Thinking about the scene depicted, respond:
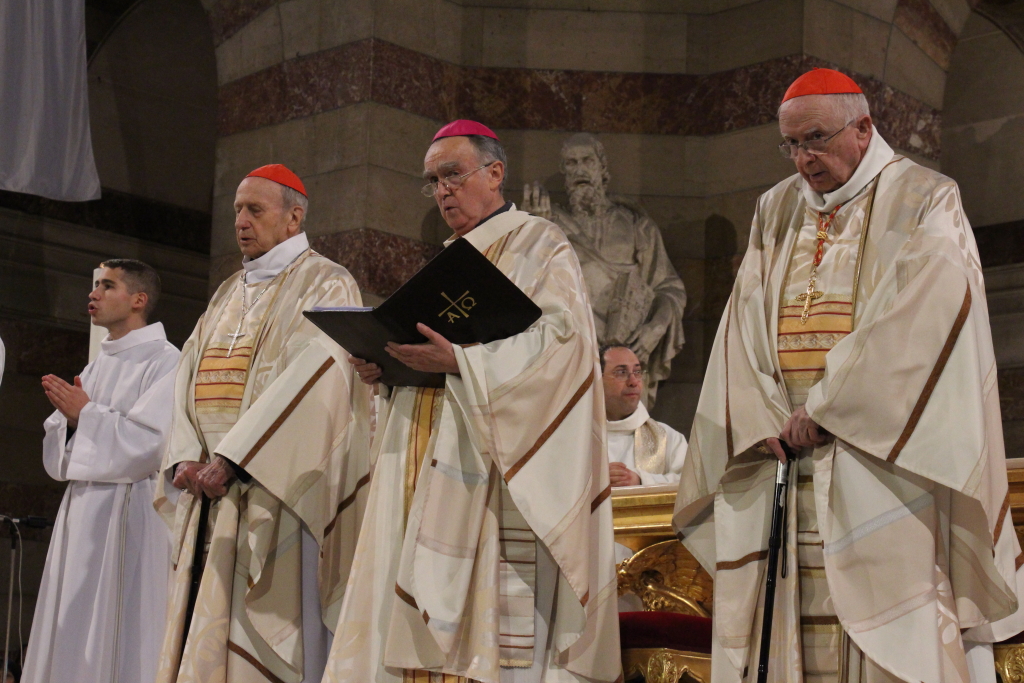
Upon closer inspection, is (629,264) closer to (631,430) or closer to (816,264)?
(631,430)

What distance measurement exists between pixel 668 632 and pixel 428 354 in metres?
1.36

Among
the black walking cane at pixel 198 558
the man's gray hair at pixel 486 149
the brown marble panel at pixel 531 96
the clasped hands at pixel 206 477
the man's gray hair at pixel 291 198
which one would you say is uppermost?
the brown marble panel at pixel 531 96

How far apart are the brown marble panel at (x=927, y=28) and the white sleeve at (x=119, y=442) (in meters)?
4.76

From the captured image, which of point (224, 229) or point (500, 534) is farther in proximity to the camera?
point (224, 229)

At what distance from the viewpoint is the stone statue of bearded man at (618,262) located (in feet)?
24.6

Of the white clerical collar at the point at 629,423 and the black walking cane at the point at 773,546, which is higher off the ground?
the white clerical collar at the point at 629,423

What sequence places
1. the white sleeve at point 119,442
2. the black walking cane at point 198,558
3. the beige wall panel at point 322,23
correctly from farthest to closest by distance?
the beige wall panel at point 322,23 → the white sleeve at point 119,442 → the black walking cane at point 198,558

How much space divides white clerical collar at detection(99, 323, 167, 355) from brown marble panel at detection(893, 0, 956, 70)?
4.52m

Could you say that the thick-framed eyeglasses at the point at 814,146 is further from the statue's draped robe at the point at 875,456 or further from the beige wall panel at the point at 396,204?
the beige wall panel at the point at 396,204

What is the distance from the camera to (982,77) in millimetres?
9289

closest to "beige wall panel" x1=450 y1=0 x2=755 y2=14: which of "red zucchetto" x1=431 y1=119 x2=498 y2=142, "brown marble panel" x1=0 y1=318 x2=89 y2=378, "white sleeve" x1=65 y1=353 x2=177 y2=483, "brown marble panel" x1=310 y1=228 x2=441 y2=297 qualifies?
"brown marble panel" x1=310 y1=228 x2=441 y2=297

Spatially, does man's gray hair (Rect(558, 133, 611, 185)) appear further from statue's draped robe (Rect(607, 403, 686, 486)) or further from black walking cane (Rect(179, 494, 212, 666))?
black walking cane (Rect(179, 494, 212, 666))

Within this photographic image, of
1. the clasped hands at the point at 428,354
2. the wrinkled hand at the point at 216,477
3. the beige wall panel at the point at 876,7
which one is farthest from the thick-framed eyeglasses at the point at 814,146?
the beige wall panel at the point at 876,7

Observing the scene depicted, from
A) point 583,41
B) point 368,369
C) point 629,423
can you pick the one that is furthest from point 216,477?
point 583,41
